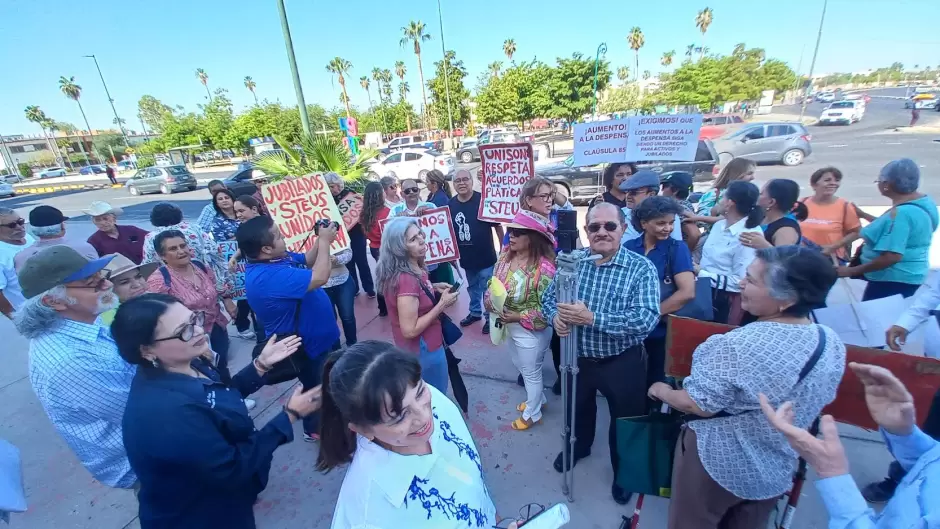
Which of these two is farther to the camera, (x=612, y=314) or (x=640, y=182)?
(x=640, y=182)

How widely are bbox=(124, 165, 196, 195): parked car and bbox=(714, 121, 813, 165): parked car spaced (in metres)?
25.7

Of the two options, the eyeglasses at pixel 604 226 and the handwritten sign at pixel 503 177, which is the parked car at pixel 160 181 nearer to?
the handwritten sign at pixel 503 177

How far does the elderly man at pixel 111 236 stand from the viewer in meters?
4.41

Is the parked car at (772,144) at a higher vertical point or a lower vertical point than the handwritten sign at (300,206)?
lower

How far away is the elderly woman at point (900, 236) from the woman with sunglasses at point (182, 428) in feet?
12.9

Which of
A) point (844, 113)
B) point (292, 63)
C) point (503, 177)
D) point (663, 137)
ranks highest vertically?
point (292, 63)

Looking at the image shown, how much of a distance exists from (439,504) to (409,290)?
136 cm

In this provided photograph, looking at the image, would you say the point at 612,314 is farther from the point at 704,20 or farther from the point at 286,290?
the point at 704,20

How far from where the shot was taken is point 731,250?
9.86 ft

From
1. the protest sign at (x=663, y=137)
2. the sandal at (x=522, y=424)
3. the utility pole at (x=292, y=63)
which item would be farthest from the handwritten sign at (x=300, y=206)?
the utility pole at (x=292, y=63)

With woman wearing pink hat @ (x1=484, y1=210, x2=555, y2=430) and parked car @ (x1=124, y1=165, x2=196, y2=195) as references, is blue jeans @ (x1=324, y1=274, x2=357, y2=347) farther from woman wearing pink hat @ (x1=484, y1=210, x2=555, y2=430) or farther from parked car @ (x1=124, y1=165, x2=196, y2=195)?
parked car @ (x1=124, y1=165, x2=196, y2=195)

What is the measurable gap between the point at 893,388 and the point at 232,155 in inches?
1958

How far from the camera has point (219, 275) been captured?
12.9ft

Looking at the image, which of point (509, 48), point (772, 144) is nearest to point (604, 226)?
point (772, 144)
